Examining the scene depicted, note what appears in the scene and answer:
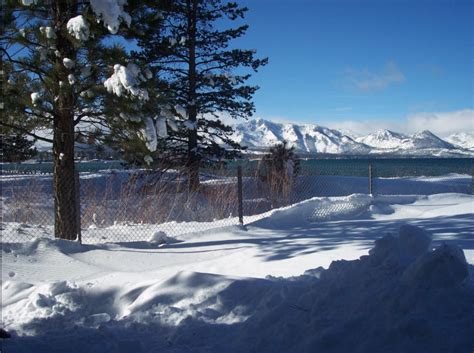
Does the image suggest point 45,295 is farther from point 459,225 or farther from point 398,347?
point 459,225

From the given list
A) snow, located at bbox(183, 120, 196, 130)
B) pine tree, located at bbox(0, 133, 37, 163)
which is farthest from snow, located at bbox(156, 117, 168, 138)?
snow, located at bbox(183, 120, 196, 130)

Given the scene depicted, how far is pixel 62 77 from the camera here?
6.67 metres

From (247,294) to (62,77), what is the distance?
4.82 meters

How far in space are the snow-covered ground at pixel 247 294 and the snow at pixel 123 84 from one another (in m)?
2.52

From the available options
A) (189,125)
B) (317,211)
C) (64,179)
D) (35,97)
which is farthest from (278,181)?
(35,97)

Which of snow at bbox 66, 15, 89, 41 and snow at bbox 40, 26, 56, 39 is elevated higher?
snow at bbox 40, 26, 56, 39

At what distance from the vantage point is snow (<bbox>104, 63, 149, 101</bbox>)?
20.2 ft

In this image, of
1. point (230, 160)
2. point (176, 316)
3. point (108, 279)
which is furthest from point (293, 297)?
point (230, 160)

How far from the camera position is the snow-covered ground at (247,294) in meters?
2.96

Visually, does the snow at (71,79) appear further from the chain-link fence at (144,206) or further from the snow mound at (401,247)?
the snow mound at (401,247)

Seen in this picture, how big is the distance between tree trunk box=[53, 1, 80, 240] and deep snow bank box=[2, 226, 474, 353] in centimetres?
228

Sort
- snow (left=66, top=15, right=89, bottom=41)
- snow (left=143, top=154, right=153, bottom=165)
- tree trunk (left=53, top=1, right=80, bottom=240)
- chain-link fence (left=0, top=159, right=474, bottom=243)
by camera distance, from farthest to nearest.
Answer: chain-link fence (left=0, top=159, right=474, bottom=243), snow (left=143, top=154, right=153, bottom=165), tree trunk (left=53, top=1, right=80, bottom=240), snow (left=66, top=15, right=89, bottom=41)

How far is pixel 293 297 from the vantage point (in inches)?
145

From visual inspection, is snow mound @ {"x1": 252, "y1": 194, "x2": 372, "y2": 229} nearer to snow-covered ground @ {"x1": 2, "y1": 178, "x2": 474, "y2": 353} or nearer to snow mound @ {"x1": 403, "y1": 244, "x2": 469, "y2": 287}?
snow-covered ground @ {"x1": 2, "y1": 178, "x2": 474, "y2": 353}
